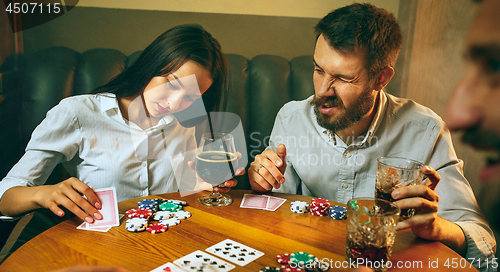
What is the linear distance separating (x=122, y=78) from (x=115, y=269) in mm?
1371

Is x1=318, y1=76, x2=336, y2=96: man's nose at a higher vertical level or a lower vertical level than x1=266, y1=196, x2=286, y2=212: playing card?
higher

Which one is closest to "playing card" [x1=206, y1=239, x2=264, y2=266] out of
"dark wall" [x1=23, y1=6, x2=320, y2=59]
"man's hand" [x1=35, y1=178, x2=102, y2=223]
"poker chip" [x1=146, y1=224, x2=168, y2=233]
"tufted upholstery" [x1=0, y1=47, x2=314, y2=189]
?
"poker chip" [x1=146, y1=224, x2=168, y2=233]

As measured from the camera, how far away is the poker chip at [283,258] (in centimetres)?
78

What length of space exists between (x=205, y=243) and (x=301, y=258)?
28 cm

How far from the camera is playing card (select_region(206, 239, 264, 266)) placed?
0.80m

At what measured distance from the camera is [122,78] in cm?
172

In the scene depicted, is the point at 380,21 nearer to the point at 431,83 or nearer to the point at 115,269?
the point at 431,83

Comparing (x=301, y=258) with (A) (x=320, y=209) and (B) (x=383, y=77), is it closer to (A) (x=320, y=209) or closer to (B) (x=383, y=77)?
(A) (x=320, y=209)

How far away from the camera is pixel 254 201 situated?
4.04ft

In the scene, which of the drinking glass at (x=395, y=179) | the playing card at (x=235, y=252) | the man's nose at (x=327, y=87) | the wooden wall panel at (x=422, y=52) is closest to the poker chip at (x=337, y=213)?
the drinking glass at (x=395, y=179)

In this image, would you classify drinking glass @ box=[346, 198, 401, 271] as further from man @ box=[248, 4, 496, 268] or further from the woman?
the woman

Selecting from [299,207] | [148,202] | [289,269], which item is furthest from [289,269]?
[148,202]

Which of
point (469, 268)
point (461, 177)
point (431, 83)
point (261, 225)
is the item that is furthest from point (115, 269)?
point (431, 83)

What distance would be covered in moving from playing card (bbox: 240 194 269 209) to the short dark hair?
0.84 m
